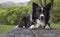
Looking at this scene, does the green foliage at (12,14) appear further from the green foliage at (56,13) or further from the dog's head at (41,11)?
the dog's head at (41,11)

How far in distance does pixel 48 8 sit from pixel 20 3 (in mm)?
8899

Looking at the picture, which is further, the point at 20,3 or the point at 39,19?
the point at 20,3

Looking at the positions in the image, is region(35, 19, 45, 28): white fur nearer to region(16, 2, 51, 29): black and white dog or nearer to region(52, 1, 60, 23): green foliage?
region(16, 2, 51, 29): black and white dog

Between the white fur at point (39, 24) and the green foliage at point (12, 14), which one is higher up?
the white fur at point (39, 24)

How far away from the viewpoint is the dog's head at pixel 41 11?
400 cm

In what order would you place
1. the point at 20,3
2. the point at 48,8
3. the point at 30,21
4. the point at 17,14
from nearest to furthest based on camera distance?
the point at 48,8
the point at 30,21
the point at 17,14
the point at 20,3

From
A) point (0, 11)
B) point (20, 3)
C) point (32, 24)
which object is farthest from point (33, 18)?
point (20, 3)

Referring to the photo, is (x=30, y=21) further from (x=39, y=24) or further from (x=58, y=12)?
(x=58, y=12)

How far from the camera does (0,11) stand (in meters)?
11.5

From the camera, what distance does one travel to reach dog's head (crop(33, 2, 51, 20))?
157 inches

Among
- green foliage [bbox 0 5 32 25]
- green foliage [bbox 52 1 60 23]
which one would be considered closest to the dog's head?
green foliage [bbox 0 5 32 25]

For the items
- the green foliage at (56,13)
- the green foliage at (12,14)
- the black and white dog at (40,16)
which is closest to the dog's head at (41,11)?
the black and white dog at (40,16)

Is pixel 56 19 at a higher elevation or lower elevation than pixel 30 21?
lower

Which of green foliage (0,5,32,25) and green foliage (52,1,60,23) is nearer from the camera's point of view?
green foliage (0,5,32,25)
